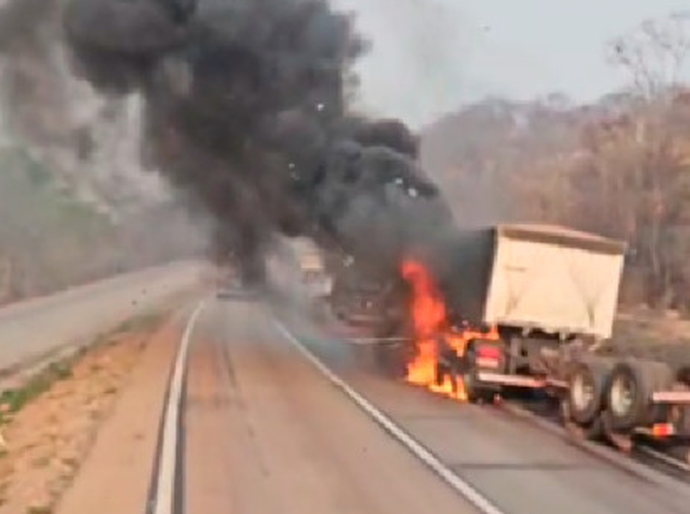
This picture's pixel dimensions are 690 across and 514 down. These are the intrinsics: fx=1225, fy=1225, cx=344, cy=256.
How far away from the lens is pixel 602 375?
619 inches

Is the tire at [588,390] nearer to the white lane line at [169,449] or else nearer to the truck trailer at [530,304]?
the truck trailer at [530,304]

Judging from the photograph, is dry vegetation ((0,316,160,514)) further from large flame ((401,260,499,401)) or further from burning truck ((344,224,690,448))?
burning truck ((344,224,690,448))

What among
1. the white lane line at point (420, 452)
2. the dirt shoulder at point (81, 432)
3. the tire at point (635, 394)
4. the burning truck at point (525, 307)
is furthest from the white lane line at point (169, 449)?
the tire at point (635, 394)

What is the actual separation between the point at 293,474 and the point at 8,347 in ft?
78.4

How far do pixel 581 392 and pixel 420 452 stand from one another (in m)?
3.54

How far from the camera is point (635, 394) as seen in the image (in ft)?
47.6

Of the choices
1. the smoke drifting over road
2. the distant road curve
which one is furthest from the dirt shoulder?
the distant road curve

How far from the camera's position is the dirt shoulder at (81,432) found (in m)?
11.1

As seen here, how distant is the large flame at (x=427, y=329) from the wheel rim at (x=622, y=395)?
5917mm

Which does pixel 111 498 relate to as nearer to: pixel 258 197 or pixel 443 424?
pixel 443 424

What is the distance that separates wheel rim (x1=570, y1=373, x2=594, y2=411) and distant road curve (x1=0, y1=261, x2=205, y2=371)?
16381 mm

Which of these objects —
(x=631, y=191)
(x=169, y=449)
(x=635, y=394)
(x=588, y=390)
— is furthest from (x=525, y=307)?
(x=631, y=191)

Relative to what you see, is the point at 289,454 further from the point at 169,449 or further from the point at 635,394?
the point at 635,394

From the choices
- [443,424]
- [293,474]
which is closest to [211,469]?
[293,474]
